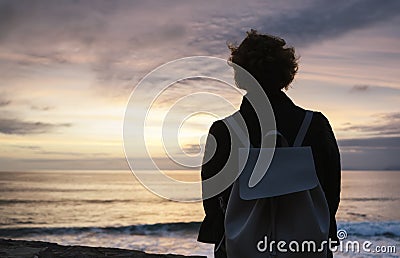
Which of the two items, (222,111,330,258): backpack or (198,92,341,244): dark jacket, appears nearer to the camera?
(222,111,330,258): backpack

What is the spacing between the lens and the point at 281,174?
69.4 inches

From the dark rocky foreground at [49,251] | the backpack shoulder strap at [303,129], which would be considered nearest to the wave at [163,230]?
the dark rocky foreground at [49,251]

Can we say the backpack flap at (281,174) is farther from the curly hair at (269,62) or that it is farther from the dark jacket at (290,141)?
the curly hair at (269,62)

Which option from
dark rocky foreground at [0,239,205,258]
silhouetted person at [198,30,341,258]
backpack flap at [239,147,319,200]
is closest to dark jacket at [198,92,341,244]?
silhouetted person at [198,30,341,258]

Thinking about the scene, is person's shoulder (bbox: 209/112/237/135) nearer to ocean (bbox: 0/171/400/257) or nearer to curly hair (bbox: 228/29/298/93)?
curly hair (bbox: 228/29/298/93)

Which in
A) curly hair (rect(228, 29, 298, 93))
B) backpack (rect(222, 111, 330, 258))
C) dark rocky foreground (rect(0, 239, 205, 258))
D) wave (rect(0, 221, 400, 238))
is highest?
curly hair (rect(228, 29, 298, 93))

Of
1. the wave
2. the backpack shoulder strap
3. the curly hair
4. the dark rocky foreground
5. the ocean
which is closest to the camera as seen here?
the backpack shoulder strap

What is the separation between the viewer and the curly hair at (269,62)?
2098mm

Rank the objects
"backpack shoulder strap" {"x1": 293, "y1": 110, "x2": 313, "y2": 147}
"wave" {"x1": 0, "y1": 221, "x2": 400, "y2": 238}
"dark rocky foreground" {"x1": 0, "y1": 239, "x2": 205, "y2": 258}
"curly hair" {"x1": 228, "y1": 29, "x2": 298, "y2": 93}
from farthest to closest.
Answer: "wave" {"x1": 0, "y1": 221, "x2": 400, "y2": 238}
"dark rocky foreground" {"x1": 0, "y1": 239, "x2": 205, "y2": 258}
"curly hair" {"x1": 228, "y1": 29, "x2": 298, "y2": 93}
"backpack shoulder strap" {"x1": 293, "y1": 110, "x2": 313, "y2": 147}

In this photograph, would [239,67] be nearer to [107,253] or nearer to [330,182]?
[330,182]

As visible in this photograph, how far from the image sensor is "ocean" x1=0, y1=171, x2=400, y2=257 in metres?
16.6

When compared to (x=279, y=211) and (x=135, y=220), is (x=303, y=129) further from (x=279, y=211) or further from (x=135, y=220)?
(x=135, y=220)

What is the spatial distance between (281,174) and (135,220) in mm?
20863

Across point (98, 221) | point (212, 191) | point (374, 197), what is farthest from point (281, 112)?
point (374, 197)
